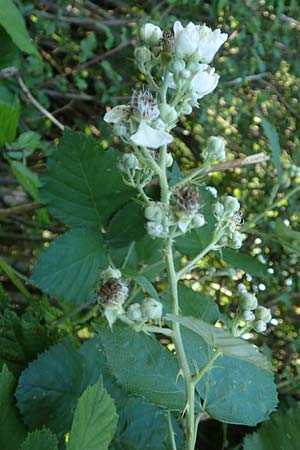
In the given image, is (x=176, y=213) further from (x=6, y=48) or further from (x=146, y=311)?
(x=6, y=48)

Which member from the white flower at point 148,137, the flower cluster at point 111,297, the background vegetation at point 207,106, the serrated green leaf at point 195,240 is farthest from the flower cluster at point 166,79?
the background vegetation at point 207,106

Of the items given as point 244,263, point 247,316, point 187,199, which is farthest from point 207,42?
point 244,263

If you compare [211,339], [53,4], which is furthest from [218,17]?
[211,339]

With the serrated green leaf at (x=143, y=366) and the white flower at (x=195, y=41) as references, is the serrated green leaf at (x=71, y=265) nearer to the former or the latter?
the serrated green leaf at (x=143, y=366)

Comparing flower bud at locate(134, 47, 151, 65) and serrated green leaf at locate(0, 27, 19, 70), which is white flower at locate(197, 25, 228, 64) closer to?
flower bud at locate(134, 47, 151, 65)

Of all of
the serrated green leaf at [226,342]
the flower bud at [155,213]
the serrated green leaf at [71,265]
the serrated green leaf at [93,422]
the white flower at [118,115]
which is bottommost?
the serrated green leaf at [71,265]

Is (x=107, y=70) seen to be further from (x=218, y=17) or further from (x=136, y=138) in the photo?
(x=136, y=138)
